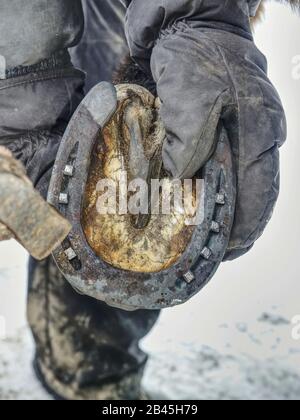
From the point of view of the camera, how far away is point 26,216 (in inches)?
26.4

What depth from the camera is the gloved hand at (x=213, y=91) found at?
81 cm

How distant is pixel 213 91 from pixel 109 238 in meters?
0.21

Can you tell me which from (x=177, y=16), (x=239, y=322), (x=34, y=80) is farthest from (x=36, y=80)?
(x=239, y=322)

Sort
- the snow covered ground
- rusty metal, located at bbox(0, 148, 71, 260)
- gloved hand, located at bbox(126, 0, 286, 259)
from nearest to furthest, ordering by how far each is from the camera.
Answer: rusty metal, located at bbox(0, 148, 71, 260) → gloved hand, located at bbox(126, 0, 286, 259) → the snow covered ground

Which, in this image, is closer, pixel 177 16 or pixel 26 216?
pixel 26 216

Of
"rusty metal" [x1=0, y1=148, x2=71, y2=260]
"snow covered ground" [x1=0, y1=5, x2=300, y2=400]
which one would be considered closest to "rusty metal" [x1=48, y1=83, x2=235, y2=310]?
"rusty metal" [x1=0, y1=148, x2=71, y2=260]

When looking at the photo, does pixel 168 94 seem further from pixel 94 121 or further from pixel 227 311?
pixel 227 311

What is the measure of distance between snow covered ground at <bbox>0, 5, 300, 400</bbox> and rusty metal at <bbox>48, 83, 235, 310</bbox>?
2.20 ft

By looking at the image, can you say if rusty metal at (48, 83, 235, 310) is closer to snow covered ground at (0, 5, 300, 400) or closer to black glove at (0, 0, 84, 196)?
black glove at (0, 0, 84, 196)

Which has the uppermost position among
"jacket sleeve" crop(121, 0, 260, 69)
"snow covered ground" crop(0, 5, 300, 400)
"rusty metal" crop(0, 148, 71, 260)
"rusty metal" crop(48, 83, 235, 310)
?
"jacket sleeve" crop(121, 0, 260, 69)

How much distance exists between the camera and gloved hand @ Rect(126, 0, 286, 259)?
807mm

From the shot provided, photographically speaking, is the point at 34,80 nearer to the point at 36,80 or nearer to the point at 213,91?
the point at 36,80
